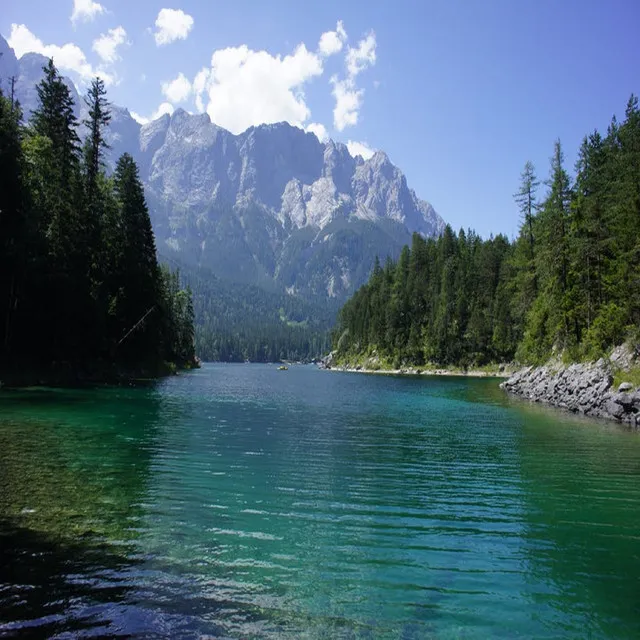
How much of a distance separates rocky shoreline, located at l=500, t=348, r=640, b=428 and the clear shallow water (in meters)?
13.1

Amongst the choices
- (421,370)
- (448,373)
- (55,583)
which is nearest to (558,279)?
(55,583)

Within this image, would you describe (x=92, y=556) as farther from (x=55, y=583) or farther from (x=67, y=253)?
(x=67, y=253)

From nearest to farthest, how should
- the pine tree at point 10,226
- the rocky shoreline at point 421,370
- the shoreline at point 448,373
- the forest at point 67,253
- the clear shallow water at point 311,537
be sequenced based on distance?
the clear shallow water at point 311,537 < the pine tree at point 10,226 < the forest at point 67,253 < the shoreline at point 448,373 < the rocky shoreline at point 421,370

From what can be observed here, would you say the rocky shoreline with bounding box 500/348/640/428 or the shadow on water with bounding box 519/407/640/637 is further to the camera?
the rocky shoreline with bounding box 500/348/640/428

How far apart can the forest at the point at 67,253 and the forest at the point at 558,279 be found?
51.2m

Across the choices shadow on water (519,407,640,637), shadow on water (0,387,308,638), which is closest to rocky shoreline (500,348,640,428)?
shadow on water (519,407,640,637)

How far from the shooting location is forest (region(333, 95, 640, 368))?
44906 millimetres

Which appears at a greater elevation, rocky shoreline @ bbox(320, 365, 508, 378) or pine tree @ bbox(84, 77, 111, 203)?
pine tree @ bbox(84, 77, 111, 203)

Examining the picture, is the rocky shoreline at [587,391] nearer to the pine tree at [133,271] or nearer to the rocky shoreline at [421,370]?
the pine tree at [133,271]

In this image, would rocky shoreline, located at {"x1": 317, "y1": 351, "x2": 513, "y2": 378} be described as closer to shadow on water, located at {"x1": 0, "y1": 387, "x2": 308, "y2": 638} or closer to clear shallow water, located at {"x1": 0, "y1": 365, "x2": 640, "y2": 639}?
clear shallow water, located at {"x1": 0, "y1": 365, "x2": 640, "y2": 639}

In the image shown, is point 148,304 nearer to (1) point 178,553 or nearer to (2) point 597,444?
(2) point 597,444

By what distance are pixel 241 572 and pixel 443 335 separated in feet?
401

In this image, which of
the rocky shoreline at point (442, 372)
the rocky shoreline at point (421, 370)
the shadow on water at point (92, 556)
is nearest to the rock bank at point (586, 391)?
the shadow on water at point (92, 556)

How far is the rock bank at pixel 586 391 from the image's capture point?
34844mm
